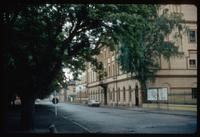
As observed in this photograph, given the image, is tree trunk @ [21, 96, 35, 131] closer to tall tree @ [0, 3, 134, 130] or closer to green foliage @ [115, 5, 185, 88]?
tall tree @ [0, 3, 134, 130]

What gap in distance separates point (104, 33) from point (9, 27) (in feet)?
16.6

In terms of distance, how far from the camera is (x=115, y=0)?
18.9 feet

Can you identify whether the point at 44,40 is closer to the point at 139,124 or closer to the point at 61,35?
the point at 61,35

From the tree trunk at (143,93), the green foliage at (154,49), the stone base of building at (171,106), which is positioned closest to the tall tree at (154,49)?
the green foliage at (154,49)

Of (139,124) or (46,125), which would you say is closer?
(46,125)

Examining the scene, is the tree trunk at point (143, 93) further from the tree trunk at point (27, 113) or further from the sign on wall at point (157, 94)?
the tree trunk at point (27, 113)

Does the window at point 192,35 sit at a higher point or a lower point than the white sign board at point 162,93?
higher

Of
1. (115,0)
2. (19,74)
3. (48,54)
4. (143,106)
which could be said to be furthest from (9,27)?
(143,106)

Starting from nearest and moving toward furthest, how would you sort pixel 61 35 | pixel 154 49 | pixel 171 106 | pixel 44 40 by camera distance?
pixel 44 40, pixel 61 35, pixel 171 106, pixel 154 49

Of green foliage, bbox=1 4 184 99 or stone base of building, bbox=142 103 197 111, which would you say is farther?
stone base of building, bbox=142 103 197 111

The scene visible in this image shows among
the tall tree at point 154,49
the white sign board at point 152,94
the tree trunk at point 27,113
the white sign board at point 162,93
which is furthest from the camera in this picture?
the tall tree at point 154,49

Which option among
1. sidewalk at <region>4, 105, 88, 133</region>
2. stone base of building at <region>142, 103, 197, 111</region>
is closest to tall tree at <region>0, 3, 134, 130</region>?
sidewalk at <region>4, 105, 88, 133</region>

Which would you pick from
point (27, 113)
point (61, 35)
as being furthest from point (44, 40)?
point (27, 113)

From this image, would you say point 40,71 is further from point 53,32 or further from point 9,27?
point 9,27
